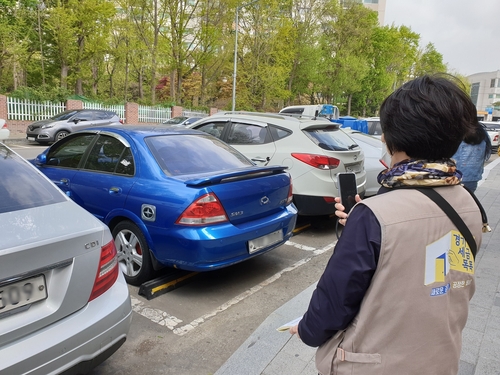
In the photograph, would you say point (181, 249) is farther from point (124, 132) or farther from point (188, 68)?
point (188, 68)

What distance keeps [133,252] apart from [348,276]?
10.3 ft

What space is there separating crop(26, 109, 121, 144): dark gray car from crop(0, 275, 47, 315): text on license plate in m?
15.5

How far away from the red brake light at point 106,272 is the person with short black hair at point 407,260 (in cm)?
141

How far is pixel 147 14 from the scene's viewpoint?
27359 millimetres

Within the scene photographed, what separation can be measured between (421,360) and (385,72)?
47483mm

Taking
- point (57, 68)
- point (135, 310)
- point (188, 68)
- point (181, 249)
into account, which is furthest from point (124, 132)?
point (188, 68)

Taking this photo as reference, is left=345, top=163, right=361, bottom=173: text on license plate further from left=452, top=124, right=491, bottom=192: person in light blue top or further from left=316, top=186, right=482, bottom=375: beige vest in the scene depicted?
left=316, top=186, right=482, bottom=375: beige vest

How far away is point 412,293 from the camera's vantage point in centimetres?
124

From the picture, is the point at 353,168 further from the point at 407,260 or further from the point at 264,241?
the point at 407,260

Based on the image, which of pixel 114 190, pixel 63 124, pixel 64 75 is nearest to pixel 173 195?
pixel 114 190

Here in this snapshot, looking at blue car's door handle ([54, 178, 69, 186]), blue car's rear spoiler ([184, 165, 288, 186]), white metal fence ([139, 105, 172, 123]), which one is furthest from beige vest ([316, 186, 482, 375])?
white metal fence ([139, 105, 172, 123])

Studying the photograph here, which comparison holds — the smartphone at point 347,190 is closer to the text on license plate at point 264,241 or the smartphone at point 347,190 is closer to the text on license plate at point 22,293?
the text on license plate at point 22,293

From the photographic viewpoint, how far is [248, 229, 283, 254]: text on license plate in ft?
12.6

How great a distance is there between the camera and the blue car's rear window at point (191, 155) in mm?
4035
